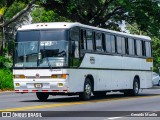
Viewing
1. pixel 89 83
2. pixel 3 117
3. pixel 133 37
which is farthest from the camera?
pixel 133 37

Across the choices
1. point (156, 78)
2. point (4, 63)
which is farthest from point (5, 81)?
point (156, 78)

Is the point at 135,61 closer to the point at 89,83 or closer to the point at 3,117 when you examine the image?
the point at 89,83

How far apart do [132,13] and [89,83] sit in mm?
24850

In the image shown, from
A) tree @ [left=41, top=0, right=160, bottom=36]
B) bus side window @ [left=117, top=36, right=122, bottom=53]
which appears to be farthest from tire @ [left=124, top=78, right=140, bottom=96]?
tree @ [left=41, top=0, right=160, bottom=36]

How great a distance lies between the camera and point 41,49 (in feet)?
71.3

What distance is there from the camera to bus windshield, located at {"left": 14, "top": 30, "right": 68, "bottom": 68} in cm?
2142

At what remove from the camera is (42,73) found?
21469 millimetres

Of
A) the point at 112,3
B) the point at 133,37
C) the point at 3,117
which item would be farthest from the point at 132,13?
the point at 3,117

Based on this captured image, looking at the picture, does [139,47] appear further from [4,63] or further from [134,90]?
[4,63]

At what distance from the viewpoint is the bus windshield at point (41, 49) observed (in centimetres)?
2142

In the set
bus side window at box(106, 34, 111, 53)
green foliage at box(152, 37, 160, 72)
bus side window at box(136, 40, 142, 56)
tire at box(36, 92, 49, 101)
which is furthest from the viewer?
green foliage at box(152, 37, 160, 72)

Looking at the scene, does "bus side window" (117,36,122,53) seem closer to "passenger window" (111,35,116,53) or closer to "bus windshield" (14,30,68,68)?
"passenger window" (111,35,116,53)

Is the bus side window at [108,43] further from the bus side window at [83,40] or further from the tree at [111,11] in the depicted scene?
the tree at [111,11]

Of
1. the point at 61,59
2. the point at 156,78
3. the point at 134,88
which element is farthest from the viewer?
the point at 156,78
